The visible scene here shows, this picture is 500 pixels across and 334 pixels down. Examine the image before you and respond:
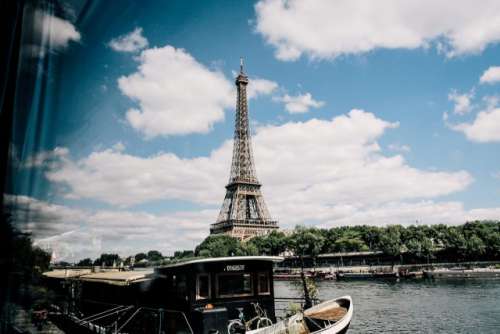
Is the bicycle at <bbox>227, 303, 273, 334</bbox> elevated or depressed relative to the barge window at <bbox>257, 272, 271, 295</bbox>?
depressed

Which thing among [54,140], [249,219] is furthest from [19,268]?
[249,219]

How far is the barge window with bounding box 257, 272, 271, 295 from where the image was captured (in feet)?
42.5

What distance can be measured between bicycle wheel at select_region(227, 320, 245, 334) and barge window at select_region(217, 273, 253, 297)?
934 mm

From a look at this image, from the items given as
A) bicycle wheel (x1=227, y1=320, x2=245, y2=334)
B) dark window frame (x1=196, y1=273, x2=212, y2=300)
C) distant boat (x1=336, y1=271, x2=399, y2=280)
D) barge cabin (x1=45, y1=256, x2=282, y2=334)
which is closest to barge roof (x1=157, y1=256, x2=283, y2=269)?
barge cabin (x1=45, y1=256, x2=282, y2=334)

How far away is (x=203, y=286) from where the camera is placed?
11.6 metres

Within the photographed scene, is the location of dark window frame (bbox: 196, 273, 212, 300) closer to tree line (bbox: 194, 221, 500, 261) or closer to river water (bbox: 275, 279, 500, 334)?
river water (bbox: 275, 279, 500, 334)

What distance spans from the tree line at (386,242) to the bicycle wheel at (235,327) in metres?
62.4

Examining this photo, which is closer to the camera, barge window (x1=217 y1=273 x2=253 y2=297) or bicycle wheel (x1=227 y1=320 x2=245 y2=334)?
bicycle wheel (x1=227 y1=320 x2=245 y2=334)

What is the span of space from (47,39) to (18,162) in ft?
3.87

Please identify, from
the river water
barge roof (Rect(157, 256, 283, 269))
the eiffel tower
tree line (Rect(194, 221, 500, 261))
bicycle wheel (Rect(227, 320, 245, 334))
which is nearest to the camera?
bicycle wheel (Rect(227, 320, 245, 334))

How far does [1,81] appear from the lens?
3.04m

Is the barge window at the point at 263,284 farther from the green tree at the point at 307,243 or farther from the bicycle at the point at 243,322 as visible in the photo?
the green tree at the point at 307,243

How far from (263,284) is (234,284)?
1216 millimetres

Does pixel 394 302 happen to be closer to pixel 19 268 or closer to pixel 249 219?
pixel 19 268
